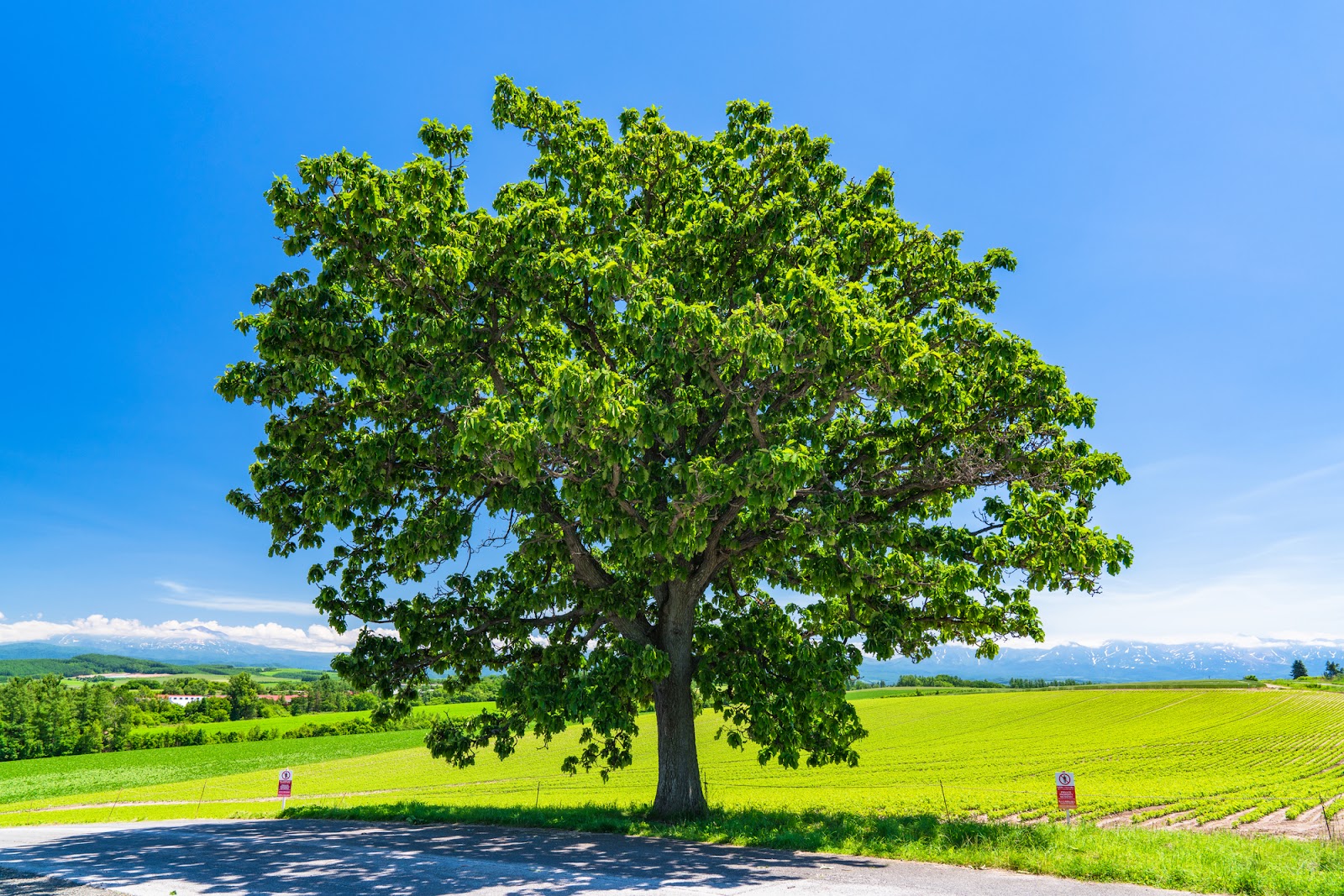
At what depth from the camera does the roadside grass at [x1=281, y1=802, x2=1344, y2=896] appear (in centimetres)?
919

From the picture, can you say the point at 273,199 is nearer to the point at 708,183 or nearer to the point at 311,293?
the point at 311,293

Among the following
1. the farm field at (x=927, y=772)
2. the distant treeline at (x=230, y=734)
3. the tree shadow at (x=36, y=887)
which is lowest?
the distant treeline at (x=230, y=734)

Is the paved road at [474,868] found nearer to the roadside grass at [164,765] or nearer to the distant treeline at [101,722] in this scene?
the roadside grass at [164,765]

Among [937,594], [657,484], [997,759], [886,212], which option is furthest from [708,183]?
[997,759]

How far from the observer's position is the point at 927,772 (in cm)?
4522

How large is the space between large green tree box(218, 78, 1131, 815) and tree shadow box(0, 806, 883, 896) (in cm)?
238

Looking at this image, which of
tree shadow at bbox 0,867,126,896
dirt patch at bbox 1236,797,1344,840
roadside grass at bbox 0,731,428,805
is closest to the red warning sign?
dirt patch at bbox 1236,797,1344,840

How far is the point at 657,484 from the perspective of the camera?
1348cm

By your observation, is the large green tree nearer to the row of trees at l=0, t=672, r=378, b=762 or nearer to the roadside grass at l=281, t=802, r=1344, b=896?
the roadside grass at l=281, t=802, r=1344, b=896

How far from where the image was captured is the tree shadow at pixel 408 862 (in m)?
9.97

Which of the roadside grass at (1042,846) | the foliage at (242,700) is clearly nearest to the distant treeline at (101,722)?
the foliage at (242,700)

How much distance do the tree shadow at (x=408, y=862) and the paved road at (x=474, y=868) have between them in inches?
1.2

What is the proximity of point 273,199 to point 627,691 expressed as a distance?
11272 mm

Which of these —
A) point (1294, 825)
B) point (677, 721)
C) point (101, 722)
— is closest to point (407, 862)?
point (677, 721)
